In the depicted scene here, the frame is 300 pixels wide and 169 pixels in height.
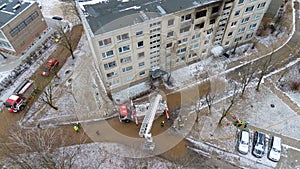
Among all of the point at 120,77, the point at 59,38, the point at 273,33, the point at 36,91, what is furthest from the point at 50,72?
the point at 273,33

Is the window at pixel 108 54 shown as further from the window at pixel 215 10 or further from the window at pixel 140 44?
the window at pixel 215 10

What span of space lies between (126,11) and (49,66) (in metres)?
22.9

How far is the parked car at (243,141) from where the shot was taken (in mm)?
35031

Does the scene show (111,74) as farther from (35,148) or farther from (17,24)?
(17,24)

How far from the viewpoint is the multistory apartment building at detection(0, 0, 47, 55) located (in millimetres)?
49656

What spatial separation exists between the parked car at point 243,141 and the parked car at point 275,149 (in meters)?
3.34

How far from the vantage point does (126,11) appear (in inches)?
1409

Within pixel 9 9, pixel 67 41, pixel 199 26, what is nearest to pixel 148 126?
pixel 199 26

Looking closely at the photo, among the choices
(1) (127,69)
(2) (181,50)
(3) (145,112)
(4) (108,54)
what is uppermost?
(4) (108,54)

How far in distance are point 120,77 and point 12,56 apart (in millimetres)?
29771

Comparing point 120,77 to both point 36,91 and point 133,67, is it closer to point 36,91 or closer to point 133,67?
point 133,67

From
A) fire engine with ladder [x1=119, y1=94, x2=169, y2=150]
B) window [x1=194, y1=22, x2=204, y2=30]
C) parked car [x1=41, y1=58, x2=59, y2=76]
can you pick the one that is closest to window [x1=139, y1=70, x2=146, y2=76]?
fire engine with ladder [x1=119, y1=94, x2=169, y2=150]

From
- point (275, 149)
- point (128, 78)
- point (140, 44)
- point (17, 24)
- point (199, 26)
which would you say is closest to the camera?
point (275, 149)

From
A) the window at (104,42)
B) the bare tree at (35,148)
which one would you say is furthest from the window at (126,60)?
the bare tree at (35,148)
